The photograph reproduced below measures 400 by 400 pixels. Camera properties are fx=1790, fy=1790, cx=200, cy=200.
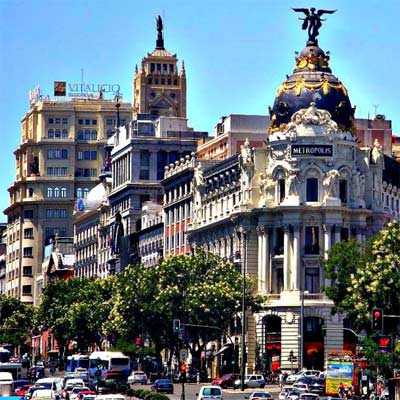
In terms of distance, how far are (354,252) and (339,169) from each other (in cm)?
3213

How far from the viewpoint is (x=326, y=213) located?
7431 inches

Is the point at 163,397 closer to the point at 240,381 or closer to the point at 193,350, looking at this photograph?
the point at 240,381

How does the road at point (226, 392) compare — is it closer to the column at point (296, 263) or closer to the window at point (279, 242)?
the column at point (296, 263)

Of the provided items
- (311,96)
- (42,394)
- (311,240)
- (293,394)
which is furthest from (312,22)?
(42,394)

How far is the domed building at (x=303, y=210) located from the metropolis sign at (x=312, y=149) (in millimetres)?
105

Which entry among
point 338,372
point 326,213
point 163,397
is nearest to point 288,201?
point 326,213

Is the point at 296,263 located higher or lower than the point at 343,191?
lower

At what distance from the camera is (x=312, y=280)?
189 metres

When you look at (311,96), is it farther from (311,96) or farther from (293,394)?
(293,394)

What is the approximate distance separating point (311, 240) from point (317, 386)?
41.7 m

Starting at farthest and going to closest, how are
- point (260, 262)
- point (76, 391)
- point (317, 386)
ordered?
point (260, 262), point (317, 386), point (76, 391)

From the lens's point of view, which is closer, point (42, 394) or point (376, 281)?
point (42, 394)

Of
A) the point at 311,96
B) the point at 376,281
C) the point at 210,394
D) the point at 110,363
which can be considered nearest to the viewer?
the point at 210,394

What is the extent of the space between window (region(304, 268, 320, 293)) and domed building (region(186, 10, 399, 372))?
0.11 m
